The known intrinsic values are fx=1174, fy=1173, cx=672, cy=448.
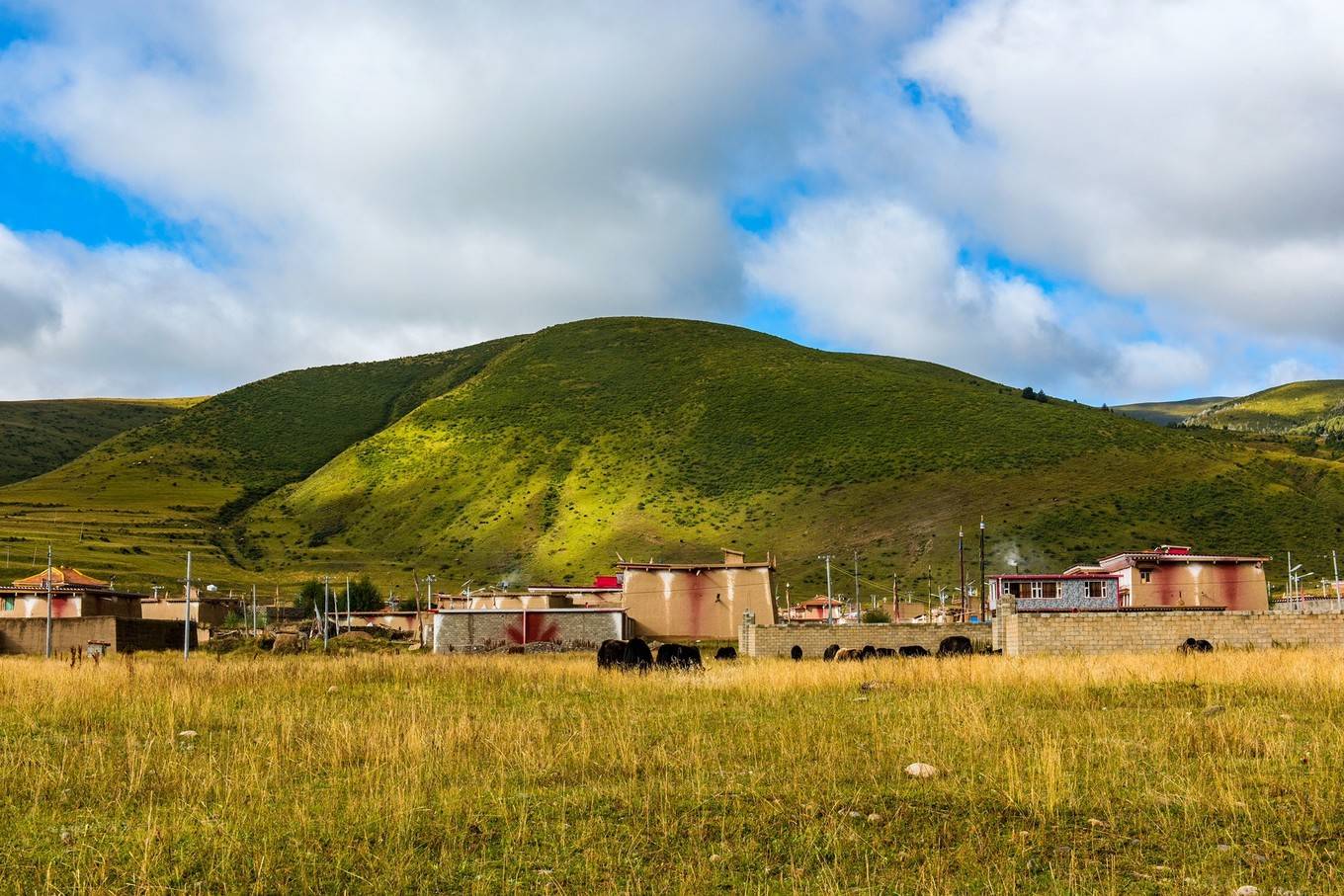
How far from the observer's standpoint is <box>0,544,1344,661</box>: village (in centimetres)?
3412

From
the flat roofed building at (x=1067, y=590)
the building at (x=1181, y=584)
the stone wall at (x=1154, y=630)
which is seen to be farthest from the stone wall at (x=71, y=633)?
the building at (x=1181, y=584)

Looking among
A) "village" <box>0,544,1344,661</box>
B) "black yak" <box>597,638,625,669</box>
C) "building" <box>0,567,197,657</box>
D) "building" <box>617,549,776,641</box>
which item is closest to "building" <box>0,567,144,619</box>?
"village" <box>0,544,1344,661</box>

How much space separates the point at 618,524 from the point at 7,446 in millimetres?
136191

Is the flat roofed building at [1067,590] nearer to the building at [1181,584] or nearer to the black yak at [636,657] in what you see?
the building at [1181,584]

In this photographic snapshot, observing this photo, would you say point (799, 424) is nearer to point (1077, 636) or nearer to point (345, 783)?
point (1077, 636)

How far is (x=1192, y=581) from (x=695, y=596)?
2744 centimetres

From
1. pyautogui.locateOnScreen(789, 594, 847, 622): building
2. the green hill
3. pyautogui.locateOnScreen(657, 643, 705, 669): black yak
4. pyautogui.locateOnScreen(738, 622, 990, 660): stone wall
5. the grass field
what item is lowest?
pyautogui.locateOnScreen(789, 594, 847, 622): building

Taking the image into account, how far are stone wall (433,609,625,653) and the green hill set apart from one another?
1506 inches

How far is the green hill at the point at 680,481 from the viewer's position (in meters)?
96.1

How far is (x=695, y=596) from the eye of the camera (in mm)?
64250

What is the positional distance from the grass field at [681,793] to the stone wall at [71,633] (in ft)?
83.9

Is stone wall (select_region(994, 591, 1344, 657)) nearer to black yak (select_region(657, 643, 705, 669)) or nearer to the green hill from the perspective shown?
black yak (select_region(657, 643, 705, 669))

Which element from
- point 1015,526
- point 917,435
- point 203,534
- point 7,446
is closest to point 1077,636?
point 1015,526

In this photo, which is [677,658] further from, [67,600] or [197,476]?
[197,476]
